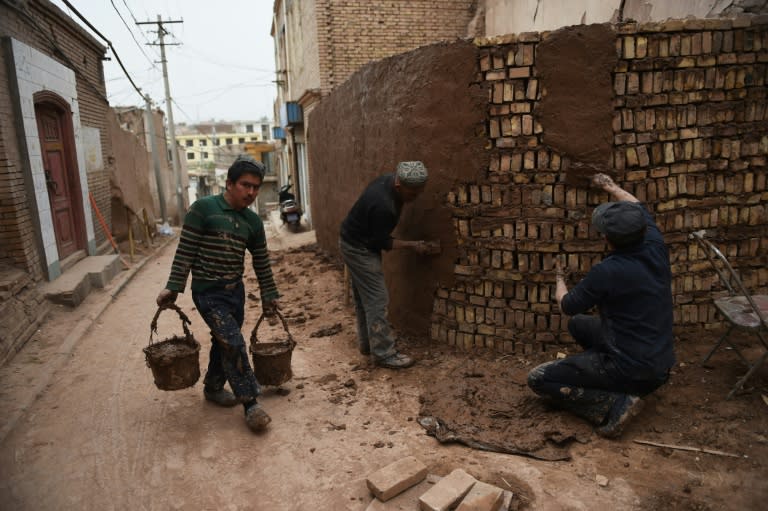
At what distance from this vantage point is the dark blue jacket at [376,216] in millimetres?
4379

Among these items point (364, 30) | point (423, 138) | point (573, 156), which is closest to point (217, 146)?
point (364, 30)

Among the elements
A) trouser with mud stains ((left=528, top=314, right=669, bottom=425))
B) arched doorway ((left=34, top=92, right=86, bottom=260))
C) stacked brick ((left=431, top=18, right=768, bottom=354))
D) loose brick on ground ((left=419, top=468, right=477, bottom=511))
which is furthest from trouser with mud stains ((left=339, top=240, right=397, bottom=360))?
arched doorway ((left=34, top=92, right=86, bottom=260))

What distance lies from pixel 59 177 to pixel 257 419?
7.58m

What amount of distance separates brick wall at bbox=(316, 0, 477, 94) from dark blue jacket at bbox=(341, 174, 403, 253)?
8634 millimetres

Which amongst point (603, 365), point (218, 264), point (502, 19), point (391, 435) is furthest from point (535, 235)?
point (502, 19)

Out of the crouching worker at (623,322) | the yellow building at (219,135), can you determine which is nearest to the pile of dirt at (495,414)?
the crouching worker at (623,322)

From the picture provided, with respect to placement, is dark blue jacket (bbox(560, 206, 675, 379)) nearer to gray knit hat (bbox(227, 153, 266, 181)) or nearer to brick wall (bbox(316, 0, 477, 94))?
gray knit hat (bbox(227, 153, 266, 181))

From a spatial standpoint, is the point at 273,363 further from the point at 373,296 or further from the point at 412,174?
the point at 412,174

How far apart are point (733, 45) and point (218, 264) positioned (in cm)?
423

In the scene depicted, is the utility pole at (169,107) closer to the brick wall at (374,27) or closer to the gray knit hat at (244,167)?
the brick wall at (374,27)

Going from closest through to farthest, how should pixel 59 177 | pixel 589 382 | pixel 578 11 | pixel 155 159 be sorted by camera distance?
pixel 589 382, pixel 578 11, pixel 59 177, pixel 155 159

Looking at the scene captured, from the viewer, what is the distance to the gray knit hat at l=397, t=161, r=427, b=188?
13.9 ft

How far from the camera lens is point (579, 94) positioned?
159 inches

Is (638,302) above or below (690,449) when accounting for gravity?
above
